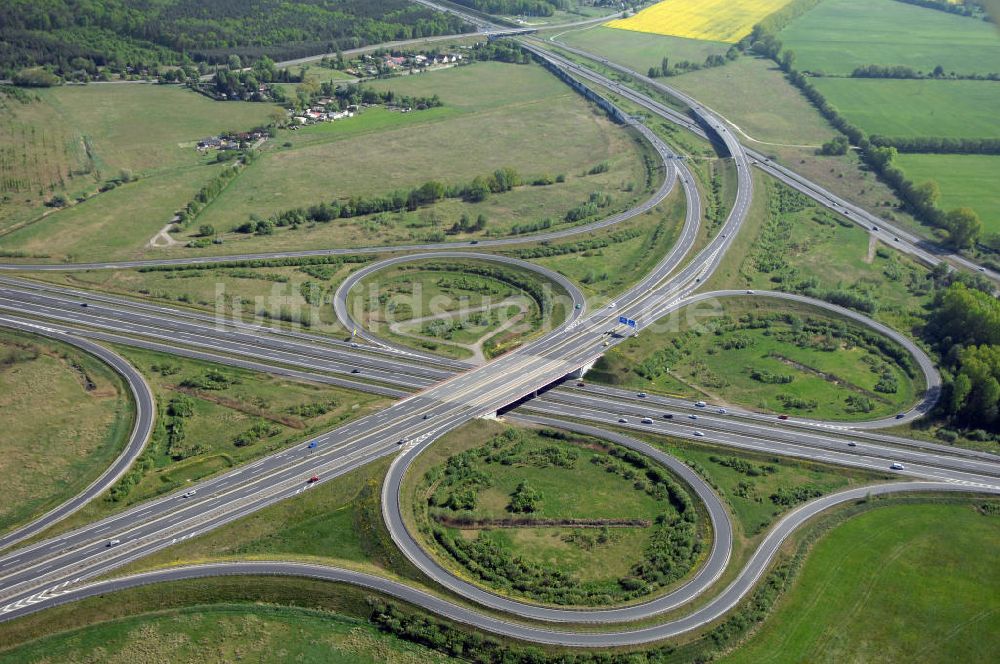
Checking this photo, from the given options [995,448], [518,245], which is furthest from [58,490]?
[995,448]

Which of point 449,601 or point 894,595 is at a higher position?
point 449,601

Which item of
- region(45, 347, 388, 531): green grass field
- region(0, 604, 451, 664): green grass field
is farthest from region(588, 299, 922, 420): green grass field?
region(0, 604, 451, 664): green grass field

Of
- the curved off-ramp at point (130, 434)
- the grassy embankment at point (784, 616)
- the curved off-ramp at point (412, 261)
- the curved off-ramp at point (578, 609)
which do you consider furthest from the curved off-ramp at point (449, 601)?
the curved off-ramp at point (412, 261)

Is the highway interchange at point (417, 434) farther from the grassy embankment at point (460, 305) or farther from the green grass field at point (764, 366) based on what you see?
the green grass field at point (764, 366)

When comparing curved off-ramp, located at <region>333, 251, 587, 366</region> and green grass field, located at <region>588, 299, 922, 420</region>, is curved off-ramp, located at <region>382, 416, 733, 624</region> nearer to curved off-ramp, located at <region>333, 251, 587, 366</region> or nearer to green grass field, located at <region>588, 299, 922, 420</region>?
green grass field, located at <region>588, 299, 922, 420</region>

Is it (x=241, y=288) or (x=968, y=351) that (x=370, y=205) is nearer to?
(x=241, y=288)

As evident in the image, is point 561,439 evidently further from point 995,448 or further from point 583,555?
point 995,448

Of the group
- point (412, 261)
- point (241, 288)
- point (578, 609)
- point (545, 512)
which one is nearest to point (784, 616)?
point (578, 609)
